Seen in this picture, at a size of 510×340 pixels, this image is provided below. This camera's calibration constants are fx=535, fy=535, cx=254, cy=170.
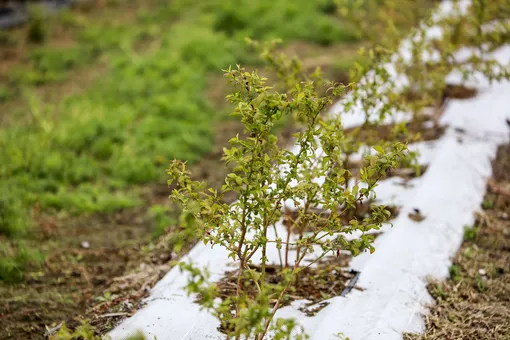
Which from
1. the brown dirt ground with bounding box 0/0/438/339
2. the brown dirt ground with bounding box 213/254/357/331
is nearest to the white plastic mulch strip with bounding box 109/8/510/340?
the brown dirt ground with bounding box 213/254/357/331

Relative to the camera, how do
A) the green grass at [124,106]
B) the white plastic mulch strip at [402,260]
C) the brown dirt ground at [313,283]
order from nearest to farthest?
the white plastic mulch strip at [402,260] < the brown dirt ground at [313,283] < the green grass at [124,106]

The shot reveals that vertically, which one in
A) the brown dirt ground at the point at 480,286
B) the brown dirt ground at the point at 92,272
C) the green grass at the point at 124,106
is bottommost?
the brown dirt ground at the point at 92,272

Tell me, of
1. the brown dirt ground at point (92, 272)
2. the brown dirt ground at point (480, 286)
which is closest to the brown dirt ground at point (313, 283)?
the brown dirt ground at point (92, 272)

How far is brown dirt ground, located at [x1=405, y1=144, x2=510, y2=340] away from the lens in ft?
8.37

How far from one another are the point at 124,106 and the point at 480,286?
357 centimetres

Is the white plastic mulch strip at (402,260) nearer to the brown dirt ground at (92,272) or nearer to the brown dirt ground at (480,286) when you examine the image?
the brown dirt ground at (480,286)

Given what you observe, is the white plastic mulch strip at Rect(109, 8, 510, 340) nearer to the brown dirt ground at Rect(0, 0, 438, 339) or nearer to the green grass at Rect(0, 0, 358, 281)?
the brown dirt ground at Rect(0, 0, 438, 339)

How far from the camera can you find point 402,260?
2920mm

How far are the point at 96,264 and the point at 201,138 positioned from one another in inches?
71.4

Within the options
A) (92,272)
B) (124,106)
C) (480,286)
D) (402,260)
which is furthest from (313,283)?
(124,106)

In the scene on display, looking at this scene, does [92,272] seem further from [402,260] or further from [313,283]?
[402,260]

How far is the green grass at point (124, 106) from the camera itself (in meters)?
4.04

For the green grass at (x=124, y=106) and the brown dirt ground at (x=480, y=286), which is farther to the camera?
the green grass at (x=124, y=106)

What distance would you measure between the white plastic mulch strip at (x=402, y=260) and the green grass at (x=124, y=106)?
3.56 ft
